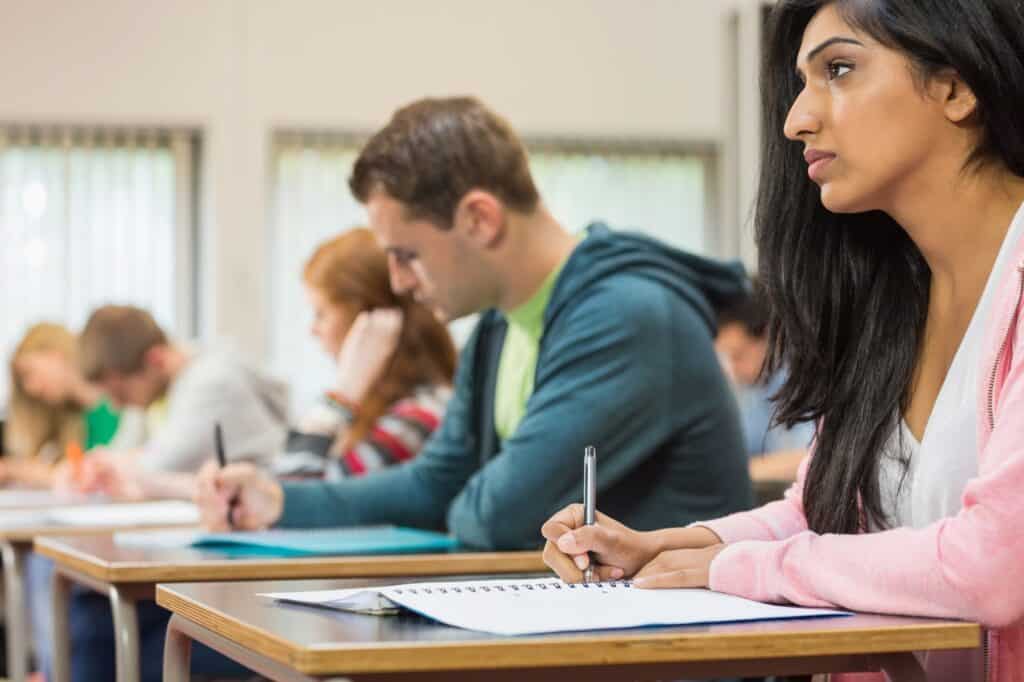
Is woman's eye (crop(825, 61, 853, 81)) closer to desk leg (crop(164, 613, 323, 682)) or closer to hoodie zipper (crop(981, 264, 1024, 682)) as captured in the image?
hoodie zipper (crop(981, 264, 1024, 682))

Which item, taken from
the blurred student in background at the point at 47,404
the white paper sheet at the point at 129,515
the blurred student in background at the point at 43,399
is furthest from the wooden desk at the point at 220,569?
the blurred student in background at the point at 43,399

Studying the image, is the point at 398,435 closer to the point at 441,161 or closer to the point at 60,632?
the point at 441,161

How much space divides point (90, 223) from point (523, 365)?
4.62 metres

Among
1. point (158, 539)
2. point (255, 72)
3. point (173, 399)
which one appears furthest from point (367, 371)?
point (255, 72)

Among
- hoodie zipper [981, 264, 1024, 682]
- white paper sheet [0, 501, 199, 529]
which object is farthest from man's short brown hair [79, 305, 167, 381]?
hoodie zipper [981, 264, 1024, 682]

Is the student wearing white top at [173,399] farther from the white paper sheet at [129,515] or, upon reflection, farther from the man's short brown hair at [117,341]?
the white paper sheet at [129,515]

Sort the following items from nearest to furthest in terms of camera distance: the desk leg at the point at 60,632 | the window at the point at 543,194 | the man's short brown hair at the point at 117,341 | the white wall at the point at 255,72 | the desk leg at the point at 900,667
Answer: the desk leg at the point at 900,667 < the desk leg at the point at 60,632 < the man's short brown hair at the point at 117,341 < the white wall at the point at 255,72 < the window at the point at 543,194

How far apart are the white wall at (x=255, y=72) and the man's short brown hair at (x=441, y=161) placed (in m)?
4.17

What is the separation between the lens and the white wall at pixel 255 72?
6.34 m

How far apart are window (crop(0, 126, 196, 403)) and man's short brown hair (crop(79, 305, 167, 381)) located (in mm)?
2089

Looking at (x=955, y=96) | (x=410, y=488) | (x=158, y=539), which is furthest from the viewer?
(x=410, y=488)

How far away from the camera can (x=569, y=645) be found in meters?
0.95

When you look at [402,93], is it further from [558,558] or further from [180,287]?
[558,558]

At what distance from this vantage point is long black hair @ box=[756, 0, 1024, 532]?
130 cm
